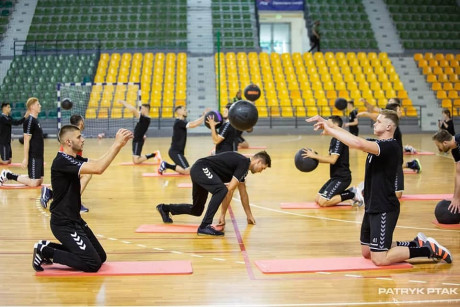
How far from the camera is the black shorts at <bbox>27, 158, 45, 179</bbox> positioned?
1067 centimetres

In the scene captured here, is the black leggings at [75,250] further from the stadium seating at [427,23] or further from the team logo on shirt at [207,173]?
the stadium seating at [427,23]

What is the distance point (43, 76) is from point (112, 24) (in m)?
5.31

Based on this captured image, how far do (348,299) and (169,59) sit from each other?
23.0m

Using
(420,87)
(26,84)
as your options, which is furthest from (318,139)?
(26,84)

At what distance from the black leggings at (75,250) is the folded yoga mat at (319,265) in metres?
1.56

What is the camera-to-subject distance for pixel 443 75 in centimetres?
2692

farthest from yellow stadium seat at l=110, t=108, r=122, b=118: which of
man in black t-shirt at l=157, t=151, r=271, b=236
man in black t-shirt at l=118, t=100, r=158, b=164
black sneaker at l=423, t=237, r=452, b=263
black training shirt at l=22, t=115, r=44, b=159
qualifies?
black sneaker at l=423, t=237, r=452, b=263

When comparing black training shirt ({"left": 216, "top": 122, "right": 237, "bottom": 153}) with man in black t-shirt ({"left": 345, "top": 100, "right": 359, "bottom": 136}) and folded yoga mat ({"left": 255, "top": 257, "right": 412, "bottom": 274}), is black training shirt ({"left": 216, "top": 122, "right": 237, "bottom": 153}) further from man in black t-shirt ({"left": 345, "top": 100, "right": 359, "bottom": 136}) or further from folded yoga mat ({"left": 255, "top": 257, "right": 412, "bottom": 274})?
man in black t-shirt ({"left": 345, "top": 100, "right": 359, "bottom": 136})

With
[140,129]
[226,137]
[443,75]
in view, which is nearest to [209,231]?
[226,137]

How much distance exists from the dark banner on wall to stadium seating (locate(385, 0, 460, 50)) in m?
4.62

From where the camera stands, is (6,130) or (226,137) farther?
(6,130)

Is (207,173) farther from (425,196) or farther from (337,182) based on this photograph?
(425,196)

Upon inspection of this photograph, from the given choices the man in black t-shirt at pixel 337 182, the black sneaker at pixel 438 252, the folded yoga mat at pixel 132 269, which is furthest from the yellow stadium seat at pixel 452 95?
the folded yoga mat at pixel 132 269

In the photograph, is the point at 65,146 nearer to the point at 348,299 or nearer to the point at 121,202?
the point at 348,299
